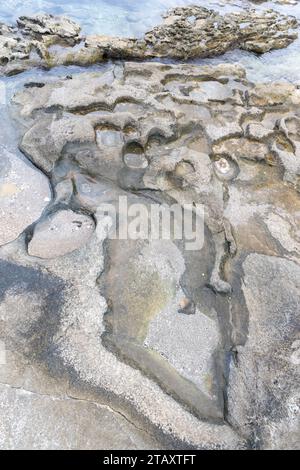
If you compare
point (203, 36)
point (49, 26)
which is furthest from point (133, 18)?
point (49, 26)

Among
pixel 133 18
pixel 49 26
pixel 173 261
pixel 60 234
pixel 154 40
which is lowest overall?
pixel 60 234

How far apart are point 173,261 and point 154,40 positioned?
645 centimetres

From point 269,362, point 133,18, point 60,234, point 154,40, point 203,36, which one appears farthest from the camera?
point 133,18

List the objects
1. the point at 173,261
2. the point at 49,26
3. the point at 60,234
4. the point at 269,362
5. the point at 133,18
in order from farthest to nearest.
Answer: the point at 133,18 → the point at 49,26 → the point at 60,234 → the point at 173,261 → the point at 269,362

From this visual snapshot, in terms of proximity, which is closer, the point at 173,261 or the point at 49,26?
the point at 173,261

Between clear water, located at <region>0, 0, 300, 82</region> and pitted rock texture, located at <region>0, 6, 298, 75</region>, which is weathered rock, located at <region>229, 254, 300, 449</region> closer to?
clear water, located at <region>0, 0, 300, 82</region>

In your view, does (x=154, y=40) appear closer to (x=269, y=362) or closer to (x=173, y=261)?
(x=173, y=261)

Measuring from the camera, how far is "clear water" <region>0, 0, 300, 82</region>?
340 inches

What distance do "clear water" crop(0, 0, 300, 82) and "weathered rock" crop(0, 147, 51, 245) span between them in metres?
5.27

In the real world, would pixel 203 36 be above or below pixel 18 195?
above

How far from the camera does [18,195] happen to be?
4.80 m

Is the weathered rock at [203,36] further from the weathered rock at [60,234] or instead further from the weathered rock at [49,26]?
the weathered rock at [60,234]

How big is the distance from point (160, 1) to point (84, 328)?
10.4m
